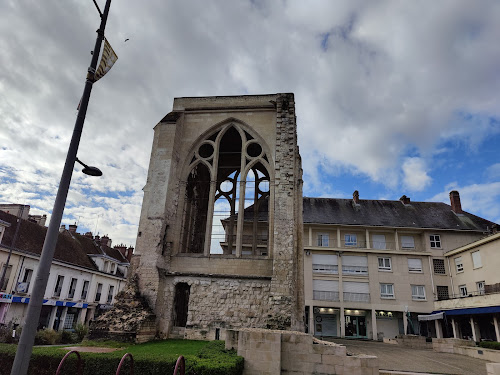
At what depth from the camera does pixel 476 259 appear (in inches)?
1027

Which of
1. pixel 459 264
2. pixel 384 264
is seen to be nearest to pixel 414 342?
pixel 384 264

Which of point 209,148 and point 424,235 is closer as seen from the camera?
point 209,148

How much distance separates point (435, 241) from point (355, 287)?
8.41m

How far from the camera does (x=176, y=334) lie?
12945 millimetres

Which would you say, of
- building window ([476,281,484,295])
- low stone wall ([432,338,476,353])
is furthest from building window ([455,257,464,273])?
low stone wall ([432,338,476,353])

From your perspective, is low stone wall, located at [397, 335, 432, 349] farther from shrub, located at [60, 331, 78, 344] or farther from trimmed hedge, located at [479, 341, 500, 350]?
shrub, located at [60, 331, 78, 344]

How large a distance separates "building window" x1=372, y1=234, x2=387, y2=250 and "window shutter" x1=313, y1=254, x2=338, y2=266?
3.92m

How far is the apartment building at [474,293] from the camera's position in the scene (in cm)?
2239

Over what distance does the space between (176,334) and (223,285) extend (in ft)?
8.20

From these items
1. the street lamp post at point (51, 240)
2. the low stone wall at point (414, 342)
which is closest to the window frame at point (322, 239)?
the low stone wall at point (414, 342)

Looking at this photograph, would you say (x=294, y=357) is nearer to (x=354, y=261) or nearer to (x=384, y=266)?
(x=354, y=261)

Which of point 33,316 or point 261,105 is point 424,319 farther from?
point 33,316

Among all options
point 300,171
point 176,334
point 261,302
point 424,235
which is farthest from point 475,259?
point 176,334

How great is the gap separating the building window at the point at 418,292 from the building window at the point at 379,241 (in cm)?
414
